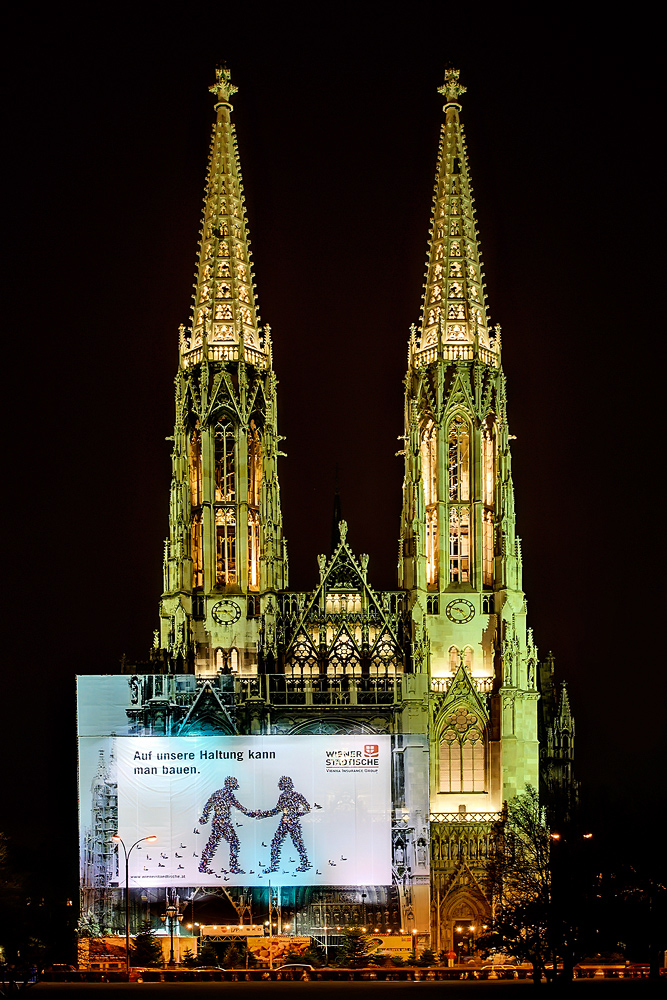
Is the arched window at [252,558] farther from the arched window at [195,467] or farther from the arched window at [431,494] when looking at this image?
the arched window at [431,494]

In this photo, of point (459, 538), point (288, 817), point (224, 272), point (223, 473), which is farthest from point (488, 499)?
point (288, 817)

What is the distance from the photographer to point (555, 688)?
12850cm

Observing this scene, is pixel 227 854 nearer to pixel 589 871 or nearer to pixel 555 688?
pixel 589 871

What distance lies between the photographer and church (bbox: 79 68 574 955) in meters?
105

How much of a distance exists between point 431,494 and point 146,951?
117 feet

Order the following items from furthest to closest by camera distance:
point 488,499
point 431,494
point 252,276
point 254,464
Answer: point 252,276 → point 254,464 → point 431,494 → point 488,499

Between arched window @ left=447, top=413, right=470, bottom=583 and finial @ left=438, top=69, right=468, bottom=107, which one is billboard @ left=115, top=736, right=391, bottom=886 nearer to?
arched window @ left=447, top=413, right=470, bottom=583

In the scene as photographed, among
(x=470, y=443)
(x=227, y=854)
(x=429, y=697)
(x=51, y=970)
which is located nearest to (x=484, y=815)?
(x=429, y=697)

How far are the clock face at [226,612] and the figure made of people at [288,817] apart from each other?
1170cm

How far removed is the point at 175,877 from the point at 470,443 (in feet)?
105

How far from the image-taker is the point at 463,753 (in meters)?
109

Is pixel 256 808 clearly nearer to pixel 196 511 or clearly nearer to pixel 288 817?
pixel 288 817

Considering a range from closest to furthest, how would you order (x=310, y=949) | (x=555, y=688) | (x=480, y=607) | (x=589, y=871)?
(x=589, y=871) < (x=310, y=949) < (x=480, y=607) < (x=555, y=688)

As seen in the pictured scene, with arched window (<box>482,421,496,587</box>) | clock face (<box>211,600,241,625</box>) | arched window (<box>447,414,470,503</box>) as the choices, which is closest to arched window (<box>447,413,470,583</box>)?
arched window (<box>447,414,470,503</box>)
